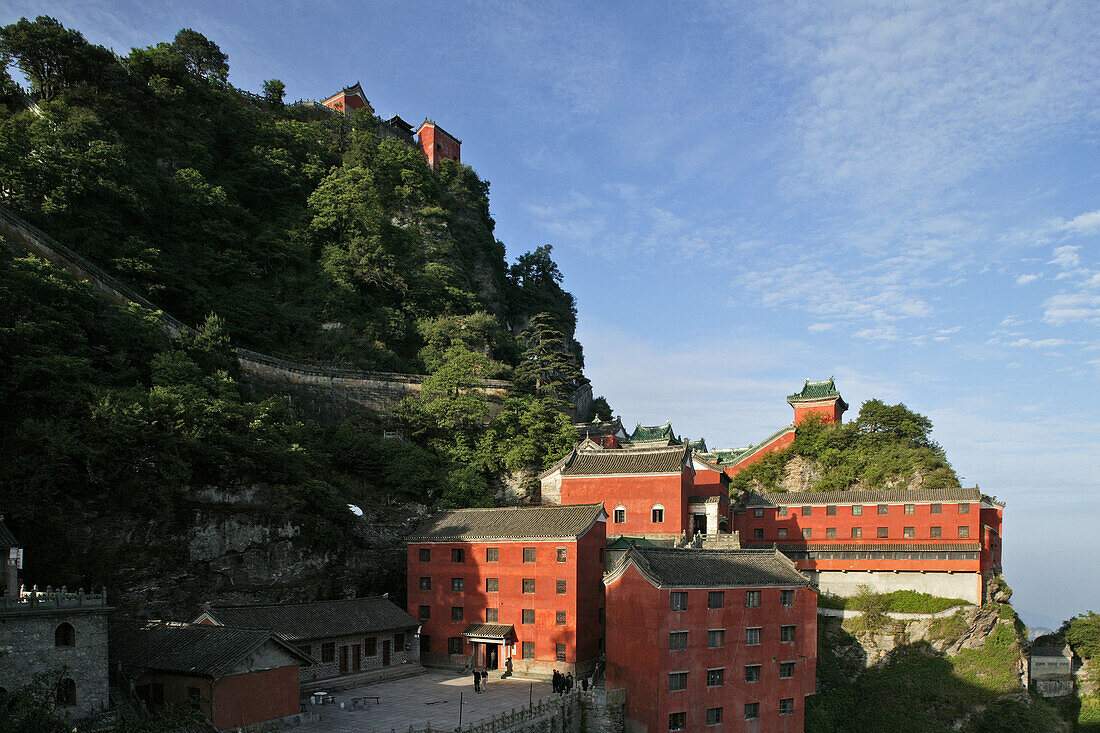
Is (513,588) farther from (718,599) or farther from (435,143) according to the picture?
(435,143)

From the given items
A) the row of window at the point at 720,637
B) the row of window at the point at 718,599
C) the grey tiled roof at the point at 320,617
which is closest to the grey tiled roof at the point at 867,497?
the row of window at the point at 718,599

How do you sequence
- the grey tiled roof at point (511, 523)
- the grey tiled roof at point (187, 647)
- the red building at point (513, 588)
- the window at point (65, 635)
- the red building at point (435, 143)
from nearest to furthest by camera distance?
the window at point (65, 635)
the grey tiled roof at point (187, 647)
the red building at point (513, 588)
the grey tiled roof at point (511, 523)
the red building at point (435, 143)

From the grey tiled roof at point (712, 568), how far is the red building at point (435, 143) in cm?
5264

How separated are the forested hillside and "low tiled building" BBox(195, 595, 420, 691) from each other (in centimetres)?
293

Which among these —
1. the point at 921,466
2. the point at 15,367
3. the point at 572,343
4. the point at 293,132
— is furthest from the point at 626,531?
the point at 293,132

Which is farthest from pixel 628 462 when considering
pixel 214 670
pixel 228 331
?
pixel 214 670

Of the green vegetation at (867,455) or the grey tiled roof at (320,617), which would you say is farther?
the green vegetation at (867,455)

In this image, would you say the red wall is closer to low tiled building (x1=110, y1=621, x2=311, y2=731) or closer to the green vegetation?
low tiled building (x1=110, y1=621, x2=311, y2=731)

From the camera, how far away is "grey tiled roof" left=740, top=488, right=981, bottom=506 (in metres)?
39.9

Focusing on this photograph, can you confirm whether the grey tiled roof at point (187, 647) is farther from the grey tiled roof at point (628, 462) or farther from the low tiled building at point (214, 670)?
the grey tiled roof at point (628, 462)

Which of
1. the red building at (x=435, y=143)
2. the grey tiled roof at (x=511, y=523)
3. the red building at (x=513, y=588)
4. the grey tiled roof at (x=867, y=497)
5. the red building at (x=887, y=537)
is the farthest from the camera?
the red building at (x=435, y=143)

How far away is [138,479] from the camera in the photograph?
2703 cm

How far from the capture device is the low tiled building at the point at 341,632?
27609 mm

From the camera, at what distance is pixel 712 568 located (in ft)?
96.5
